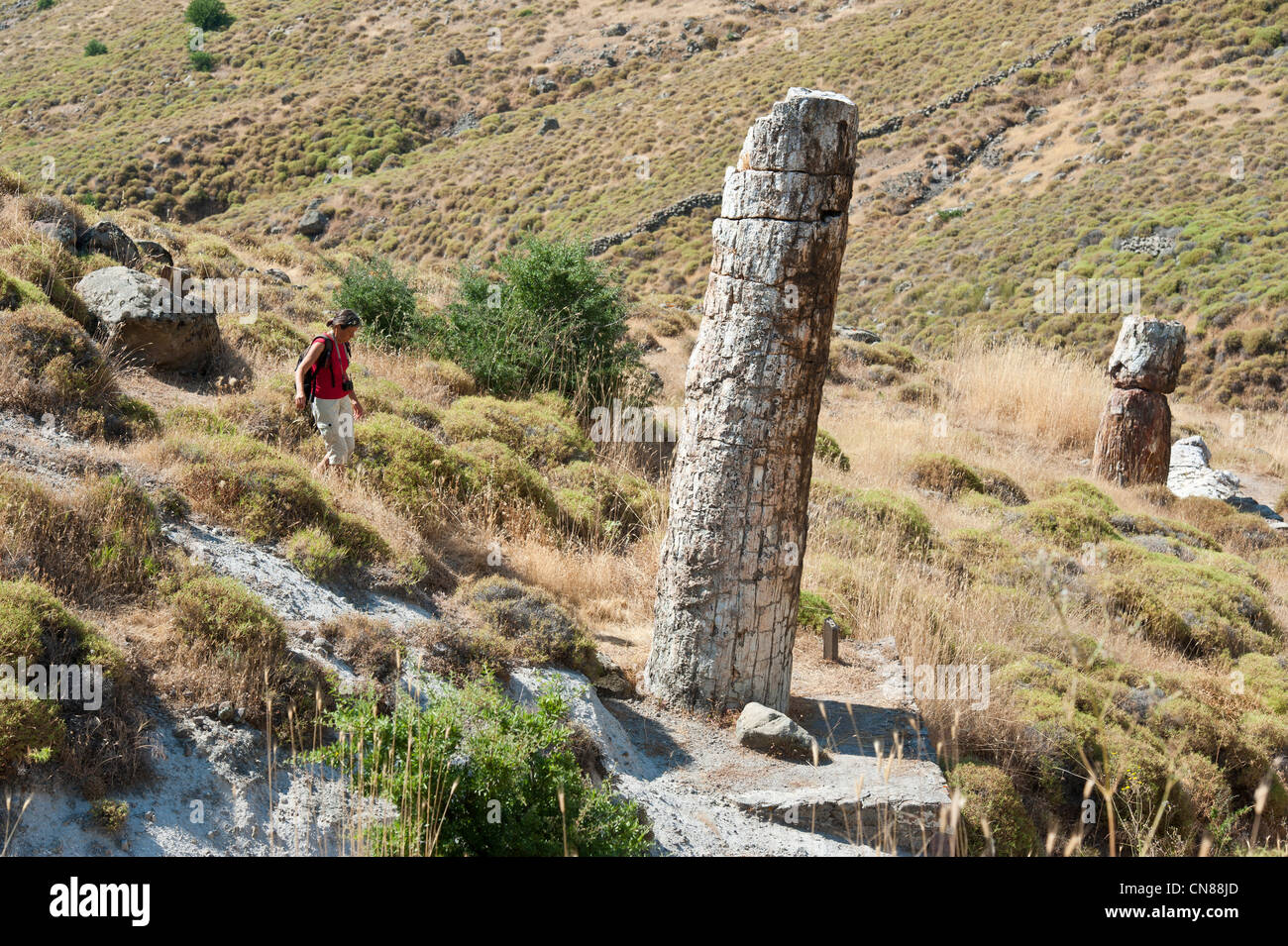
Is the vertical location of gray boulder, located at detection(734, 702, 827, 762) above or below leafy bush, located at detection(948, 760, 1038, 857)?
above

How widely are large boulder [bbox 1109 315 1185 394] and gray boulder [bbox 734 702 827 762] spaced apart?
9647 mm

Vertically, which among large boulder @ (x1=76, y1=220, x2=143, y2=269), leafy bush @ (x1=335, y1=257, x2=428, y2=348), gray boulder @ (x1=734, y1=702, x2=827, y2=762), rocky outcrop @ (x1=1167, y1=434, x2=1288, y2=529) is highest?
large boulder @ (x1=76, y1=220, x2=143, y2=269)

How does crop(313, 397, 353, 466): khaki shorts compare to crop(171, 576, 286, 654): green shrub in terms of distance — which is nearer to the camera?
crop(171, 576, 286, 654): green shrub

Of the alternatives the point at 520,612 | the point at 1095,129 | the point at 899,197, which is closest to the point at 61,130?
the point at 899,197

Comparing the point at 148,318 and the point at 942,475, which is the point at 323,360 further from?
the point at 942,475

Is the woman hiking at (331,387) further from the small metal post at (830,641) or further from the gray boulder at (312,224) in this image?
the gray boulder at (312,224)

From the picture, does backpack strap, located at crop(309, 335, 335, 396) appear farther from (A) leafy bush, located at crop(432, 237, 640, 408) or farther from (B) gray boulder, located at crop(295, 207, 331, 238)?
(B) gray boulder, located at crop(295, 207, 331, 238)

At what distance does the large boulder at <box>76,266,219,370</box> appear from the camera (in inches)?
354

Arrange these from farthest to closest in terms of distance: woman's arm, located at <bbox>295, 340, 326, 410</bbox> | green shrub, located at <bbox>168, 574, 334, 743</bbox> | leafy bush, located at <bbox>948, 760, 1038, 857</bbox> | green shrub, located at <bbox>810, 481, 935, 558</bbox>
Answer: green shrub, located at <bbox>810, 481, 935, 558</bbox> → woman's arm, located at <bbox>295, 340, 326, 410</bbox> → leafy bush, located at <bbox>948, 760, 1038, 857</bbox> → green shrub, located at <bbox>168, 574, 334, 743</bbox>

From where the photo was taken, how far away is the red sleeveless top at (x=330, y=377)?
7.45 metres

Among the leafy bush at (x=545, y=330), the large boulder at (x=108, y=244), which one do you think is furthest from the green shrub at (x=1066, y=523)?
the large boulder at (x=108, y=244)

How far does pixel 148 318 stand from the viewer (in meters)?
9.00

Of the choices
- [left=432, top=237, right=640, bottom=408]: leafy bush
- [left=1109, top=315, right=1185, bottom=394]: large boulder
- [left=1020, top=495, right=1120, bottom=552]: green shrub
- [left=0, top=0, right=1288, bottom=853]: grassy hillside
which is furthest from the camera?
[left=1109, top=315, right=1185, bottom=394]: large boulder

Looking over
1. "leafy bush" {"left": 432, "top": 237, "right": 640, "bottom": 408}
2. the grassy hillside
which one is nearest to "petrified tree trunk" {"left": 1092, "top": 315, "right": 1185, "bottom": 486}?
the grassy hillside
